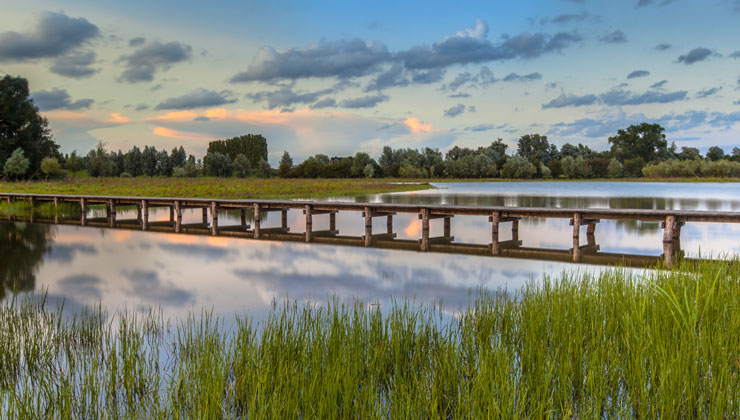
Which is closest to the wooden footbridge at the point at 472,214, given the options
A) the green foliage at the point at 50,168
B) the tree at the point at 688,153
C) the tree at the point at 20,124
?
the green foliage at the point at 50,168

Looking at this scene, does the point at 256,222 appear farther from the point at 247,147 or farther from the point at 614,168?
the point at 247,147

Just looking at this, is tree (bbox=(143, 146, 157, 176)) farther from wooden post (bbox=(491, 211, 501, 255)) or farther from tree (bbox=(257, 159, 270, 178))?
wooden post (bbox=(491, 211, 501, 255))

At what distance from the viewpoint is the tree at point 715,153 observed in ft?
375

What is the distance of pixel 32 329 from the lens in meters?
6.83

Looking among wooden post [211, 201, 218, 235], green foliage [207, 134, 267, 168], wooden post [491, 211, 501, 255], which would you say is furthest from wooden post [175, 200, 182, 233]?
green foliage [207, 134, 267, 168]

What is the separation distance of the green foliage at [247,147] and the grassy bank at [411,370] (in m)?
128

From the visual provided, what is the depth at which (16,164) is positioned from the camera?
45406 mm

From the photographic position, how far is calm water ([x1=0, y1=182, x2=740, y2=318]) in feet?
34.5

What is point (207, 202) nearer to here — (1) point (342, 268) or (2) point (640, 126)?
(1) point (342, 268)

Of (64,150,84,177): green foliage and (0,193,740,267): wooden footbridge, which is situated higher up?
(64,150,84,177): green foliage

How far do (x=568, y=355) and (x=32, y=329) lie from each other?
658 cm

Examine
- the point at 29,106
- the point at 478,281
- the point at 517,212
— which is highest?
the point at 29,106

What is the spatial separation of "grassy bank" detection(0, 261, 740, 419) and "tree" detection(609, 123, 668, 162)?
400 ft

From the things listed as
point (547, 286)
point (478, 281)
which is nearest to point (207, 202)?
point (478, 281)
